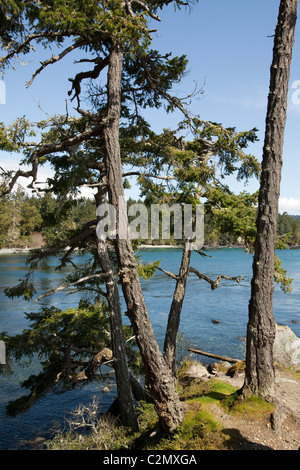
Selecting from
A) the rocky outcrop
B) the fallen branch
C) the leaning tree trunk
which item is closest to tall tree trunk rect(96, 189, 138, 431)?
the leaning tree trunk

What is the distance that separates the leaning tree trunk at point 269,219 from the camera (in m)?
7.42

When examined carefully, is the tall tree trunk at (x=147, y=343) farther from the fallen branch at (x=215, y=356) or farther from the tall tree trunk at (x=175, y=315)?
the fallen branch at (x=215, y=356)

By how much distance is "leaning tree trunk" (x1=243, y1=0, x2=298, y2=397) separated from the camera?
24.3 ft

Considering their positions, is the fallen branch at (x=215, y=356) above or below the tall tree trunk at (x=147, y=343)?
below

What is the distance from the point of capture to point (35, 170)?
7.16 m

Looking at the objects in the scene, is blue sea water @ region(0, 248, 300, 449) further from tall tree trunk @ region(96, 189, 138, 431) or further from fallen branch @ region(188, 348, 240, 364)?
tall tree trunk @ region(96, 189, 138, 431)

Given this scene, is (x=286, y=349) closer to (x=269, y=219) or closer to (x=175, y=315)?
(x=175, y=315)

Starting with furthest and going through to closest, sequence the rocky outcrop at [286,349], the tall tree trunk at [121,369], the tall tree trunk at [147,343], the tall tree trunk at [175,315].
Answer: the rocky outcrop at [286,349] → the tall tree trunk at [175,315] → the tall tree trunk at [121,369] → the tall tree trunk at [147,343]

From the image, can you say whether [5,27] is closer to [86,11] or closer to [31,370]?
[86,11]

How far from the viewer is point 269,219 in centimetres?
761

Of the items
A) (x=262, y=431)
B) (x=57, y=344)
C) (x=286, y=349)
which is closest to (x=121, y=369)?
(x=57, y=344)

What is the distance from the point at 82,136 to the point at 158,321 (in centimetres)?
1558

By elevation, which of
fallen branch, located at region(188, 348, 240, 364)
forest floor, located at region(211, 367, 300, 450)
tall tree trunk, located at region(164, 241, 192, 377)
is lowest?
fallen branch, located at region(188, 348, 240, 364)

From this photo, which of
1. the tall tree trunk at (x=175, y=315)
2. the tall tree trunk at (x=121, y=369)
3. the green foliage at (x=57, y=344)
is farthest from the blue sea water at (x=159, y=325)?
the tall tree trunk at (x=121, y=369)
